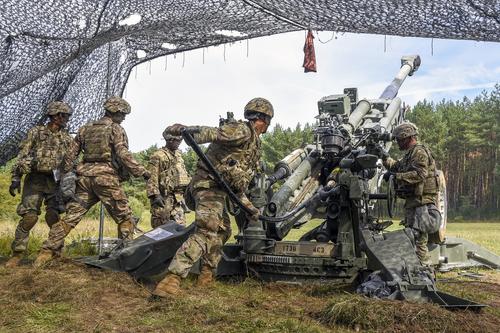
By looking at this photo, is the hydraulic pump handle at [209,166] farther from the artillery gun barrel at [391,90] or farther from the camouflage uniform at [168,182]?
the artillery gun barrel at [391,90]

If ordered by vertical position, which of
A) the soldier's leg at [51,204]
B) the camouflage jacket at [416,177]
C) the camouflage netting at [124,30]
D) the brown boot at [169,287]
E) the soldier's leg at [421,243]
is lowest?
the brown boot at [169,287]

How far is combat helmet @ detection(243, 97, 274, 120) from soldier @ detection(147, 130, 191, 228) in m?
2.41

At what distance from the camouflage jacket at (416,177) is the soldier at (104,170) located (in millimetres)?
2897

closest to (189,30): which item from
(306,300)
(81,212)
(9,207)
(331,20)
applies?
(331,20)

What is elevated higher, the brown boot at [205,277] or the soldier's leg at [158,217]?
the soldier's leg at [158,217]

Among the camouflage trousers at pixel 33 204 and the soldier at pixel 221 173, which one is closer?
the soldier at pixel 221 173

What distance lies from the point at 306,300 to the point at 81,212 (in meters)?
2.77

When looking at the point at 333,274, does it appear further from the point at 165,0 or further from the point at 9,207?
the point at 9,207

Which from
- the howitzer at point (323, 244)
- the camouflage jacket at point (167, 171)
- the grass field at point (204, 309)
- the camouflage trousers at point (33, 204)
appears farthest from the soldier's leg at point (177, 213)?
the grass field at point (204, 309)

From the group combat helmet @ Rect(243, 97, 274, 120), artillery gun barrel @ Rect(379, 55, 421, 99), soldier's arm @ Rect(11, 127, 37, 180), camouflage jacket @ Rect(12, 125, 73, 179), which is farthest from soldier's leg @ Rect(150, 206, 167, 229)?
artillery gun barrel @ Rect(379, 55, 421, 99)

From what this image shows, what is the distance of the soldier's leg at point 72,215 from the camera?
6.18m

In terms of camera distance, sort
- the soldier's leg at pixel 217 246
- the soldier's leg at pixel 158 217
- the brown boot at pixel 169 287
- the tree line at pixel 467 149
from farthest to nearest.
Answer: the tree line at pixel 467 149 → the soldier's leg at pixel 158 217 → the soldier's leg at pixel 217 246 → the brown boot at pixel 169 287

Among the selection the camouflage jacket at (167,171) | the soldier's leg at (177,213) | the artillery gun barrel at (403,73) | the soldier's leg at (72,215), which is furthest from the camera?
the artillery gun barrel at (403,73)

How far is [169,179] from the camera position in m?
7.95
